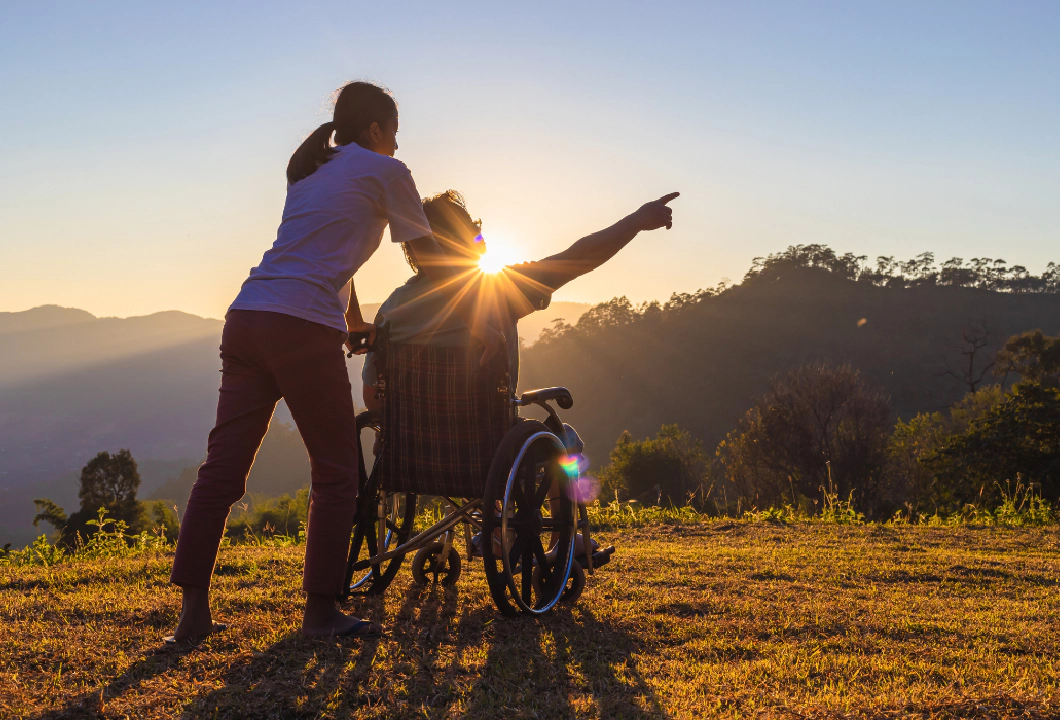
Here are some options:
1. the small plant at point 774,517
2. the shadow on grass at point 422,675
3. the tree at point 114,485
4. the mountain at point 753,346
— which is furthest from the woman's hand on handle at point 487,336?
the mountain at point 753,346

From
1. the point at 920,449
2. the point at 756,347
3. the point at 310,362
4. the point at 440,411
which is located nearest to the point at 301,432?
the point at 310,362

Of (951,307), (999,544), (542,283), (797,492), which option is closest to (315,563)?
(542,283)

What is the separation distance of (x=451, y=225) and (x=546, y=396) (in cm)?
79

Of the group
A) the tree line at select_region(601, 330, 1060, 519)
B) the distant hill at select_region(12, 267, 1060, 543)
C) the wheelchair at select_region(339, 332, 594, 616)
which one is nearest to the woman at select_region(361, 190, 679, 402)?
the wheelchair at select_region(339, 332, 594, 616)

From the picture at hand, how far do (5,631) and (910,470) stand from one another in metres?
42.1

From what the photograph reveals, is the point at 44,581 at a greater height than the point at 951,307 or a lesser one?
lesser

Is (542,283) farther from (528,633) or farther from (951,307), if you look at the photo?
(951,307)

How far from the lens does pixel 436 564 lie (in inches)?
134

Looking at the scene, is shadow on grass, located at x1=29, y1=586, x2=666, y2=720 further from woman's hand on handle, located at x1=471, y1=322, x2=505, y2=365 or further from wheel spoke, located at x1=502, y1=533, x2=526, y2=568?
woman's hand on handle, located at x1=471, y1=322, x2=505, y2=365

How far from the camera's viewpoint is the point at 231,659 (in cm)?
220

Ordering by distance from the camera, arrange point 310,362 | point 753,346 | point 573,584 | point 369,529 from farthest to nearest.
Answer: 1. point 753,346
2. point 369,529
3. point 573,584
4. point 310,362

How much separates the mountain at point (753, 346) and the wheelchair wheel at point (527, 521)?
7069cm

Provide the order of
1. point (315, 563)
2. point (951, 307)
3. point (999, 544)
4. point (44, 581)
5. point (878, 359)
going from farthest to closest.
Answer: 1. point (951, 307)
2. point (878, 359)
3. point (999, 544)
4. point (44, 581)
5. point (315, 563)

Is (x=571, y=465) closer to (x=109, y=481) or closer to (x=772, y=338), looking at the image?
(x=109, y=481)
